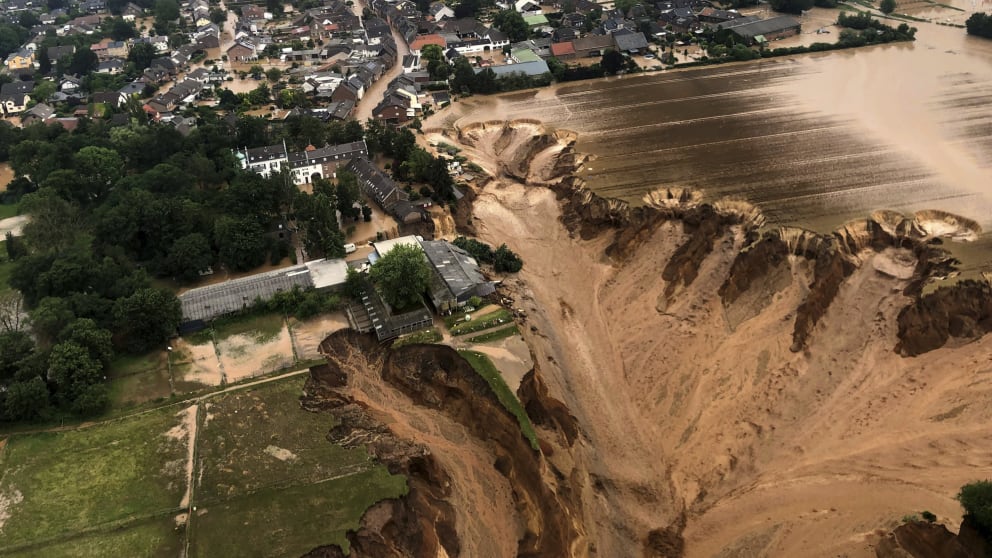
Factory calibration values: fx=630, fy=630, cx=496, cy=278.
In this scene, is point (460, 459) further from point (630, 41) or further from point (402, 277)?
point (630, 41)

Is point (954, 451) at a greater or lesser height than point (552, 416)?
greater

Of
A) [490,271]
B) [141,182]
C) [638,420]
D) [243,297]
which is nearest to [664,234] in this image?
[490,271]

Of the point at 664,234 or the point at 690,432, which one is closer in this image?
the point at 690,432

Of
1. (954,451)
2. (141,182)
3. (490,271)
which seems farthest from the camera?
(141,182)

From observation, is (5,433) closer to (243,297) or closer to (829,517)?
(243,297)

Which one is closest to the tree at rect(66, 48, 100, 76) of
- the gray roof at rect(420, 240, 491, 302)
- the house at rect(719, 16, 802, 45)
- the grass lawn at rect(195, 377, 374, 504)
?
the gray roof at rect(420, 240, 491, 302)

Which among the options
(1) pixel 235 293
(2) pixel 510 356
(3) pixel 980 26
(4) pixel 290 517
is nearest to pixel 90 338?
(1) pixel 235 293

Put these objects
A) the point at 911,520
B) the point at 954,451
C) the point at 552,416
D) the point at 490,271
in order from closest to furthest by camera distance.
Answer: the point at 911,520 < the point at 954,451 < the point at 552,416 < the point at 490,271
